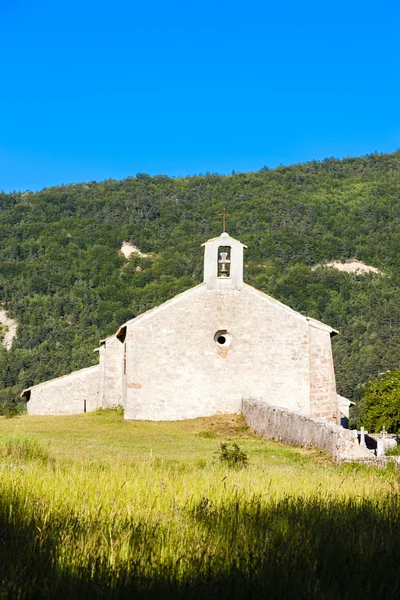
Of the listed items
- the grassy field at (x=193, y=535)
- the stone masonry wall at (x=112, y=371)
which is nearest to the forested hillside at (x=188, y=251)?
the stone masonry wall at (x=112, y=371)

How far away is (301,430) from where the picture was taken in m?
18.2

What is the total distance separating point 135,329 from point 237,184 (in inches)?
3352

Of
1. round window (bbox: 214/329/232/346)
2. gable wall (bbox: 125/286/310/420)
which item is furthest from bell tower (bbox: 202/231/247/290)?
round window (bbox: 214/329/232/346)

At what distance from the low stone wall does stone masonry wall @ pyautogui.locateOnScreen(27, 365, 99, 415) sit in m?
9.67

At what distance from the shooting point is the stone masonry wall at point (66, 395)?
32.2 metres

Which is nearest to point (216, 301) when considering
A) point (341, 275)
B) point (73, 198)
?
point (341, 275)

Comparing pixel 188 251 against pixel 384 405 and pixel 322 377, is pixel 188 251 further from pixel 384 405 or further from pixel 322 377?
pixel 322 377

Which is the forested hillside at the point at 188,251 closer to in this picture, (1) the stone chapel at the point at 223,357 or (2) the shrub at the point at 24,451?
(1) the stone chapel at the point at 223,357

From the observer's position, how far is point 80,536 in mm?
5262

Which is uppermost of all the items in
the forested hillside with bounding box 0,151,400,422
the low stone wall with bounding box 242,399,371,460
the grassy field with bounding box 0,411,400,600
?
the forested hillside with bounding box 0,151,400,422

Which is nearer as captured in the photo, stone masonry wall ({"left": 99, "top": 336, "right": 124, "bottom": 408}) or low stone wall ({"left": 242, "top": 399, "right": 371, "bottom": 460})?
low stone wall ({"left": 242, "top": 399, "right": 371, "bottom": 460})

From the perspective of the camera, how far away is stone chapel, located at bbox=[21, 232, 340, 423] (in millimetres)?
25938

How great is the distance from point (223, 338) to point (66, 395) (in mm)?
9353

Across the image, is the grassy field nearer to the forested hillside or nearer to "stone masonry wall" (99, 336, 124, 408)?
"stone masonry wall" (99, 336, 124, 408)
